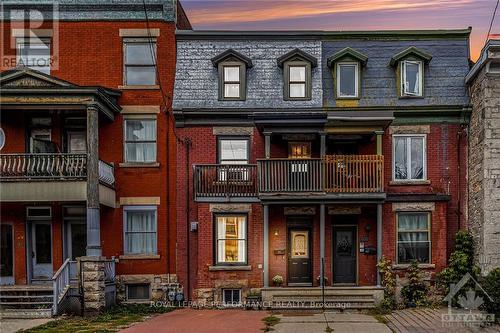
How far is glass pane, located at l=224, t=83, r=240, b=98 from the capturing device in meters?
21.0

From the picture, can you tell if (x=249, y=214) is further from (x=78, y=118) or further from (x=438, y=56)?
(x=438, y=56)

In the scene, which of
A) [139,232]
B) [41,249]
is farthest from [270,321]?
[41,249]

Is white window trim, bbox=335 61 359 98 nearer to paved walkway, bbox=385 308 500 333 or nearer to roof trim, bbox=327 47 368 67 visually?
roof trim, bbox=327 47 368 67

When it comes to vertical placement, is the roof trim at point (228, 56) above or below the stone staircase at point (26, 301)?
above

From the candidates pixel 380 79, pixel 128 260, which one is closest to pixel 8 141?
pixel 128 260

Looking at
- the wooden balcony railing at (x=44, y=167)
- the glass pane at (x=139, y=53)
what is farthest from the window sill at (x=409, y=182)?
the wooden balcony railing at (x=44, y=167)

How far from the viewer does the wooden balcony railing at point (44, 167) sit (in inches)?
737

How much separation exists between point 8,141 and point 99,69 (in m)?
4.29

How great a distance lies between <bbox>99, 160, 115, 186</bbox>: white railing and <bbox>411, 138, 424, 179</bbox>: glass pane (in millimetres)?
11016

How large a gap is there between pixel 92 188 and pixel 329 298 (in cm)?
873

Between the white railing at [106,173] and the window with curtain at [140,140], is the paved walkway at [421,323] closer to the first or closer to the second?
the window with curtain at [140,140]

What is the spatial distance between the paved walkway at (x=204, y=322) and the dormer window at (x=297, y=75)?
801 centimetres

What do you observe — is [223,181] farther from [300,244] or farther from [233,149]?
[300,244]

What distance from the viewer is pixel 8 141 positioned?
20.7 m
